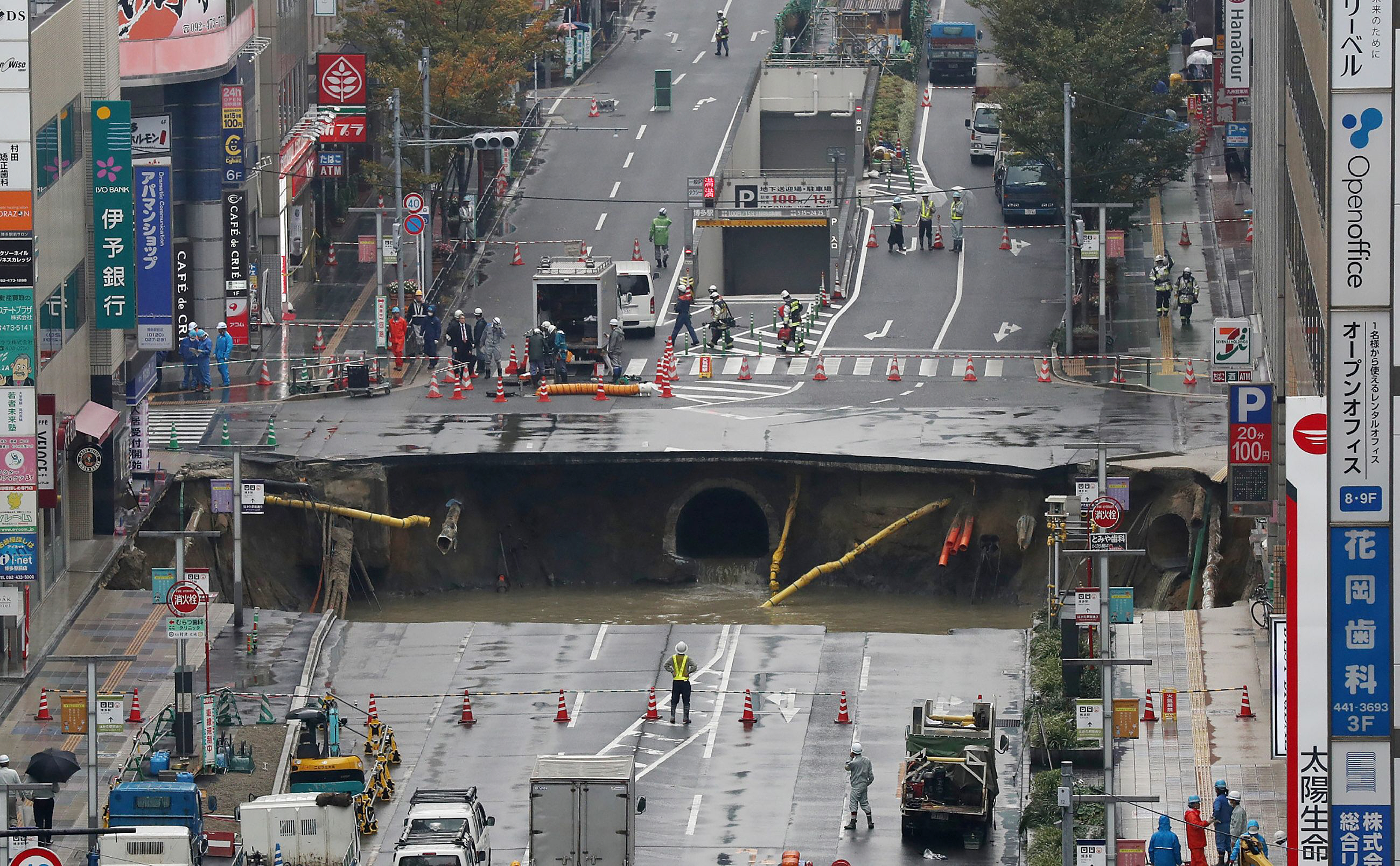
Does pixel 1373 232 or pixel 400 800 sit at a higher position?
pixel 1373 232

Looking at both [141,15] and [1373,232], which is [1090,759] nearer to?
[1373,232]

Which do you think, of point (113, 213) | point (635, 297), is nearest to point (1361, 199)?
point (113, 213)

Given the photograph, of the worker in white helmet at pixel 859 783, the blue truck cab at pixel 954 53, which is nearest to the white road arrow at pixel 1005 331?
the blue truck cab at pixel 954 53

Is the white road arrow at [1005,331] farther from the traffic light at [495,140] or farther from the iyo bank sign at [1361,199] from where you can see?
the iyo bank sign at [1361,199]

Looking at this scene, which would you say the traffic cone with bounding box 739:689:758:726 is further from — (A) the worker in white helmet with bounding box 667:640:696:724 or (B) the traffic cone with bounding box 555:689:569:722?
(B) the traffic cone with bounding box 555:689:569:722

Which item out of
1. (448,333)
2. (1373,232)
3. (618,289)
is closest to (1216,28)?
(618,289)

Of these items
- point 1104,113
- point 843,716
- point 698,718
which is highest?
point 1104,113

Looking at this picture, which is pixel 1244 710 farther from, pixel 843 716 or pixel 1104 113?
pixel 1104 113
